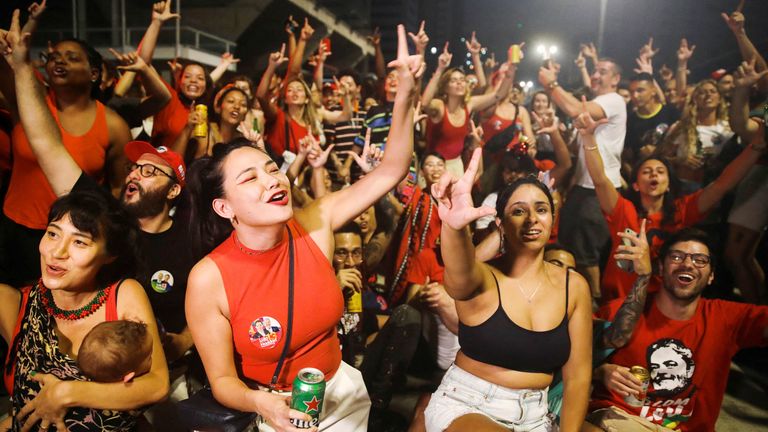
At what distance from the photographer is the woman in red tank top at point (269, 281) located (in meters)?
1.97

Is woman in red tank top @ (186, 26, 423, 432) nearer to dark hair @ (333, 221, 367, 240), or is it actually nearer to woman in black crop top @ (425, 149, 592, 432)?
woman in black crop top @ (425, 149, 592, 432)

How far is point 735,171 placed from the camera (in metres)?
4.16

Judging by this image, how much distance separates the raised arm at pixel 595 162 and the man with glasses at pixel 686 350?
1.23m

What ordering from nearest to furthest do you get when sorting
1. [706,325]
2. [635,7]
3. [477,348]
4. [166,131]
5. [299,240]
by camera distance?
1. [299,240]
2. [477,348]
3. [706,325]
4. [166,131]
5. [635,7]

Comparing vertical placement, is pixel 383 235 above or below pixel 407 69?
below

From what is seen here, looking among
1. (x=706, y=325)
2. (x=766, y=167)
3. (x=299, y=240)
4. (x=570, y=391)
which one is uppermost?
(x=766, y=167)

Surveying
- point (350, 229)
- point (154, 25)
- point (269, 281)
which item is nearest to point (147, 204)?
point (269, 281)

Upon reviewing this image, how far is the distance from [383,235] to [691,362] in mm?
2426

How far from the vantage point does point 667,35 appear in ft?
48.9

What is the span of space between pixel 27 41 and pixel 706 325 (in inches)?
152

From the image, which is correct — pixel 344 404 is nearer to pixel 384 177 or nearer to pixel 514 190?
pixel 384 177

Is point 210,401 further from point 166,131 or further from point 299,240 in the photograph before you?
point 166,131

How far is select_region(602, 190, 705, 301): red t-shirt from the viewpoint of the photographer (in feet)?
13.3

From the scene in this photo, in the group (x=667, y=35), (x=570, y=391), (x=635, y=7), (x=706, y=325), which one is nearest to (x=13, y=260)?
(x=570, y=391)
